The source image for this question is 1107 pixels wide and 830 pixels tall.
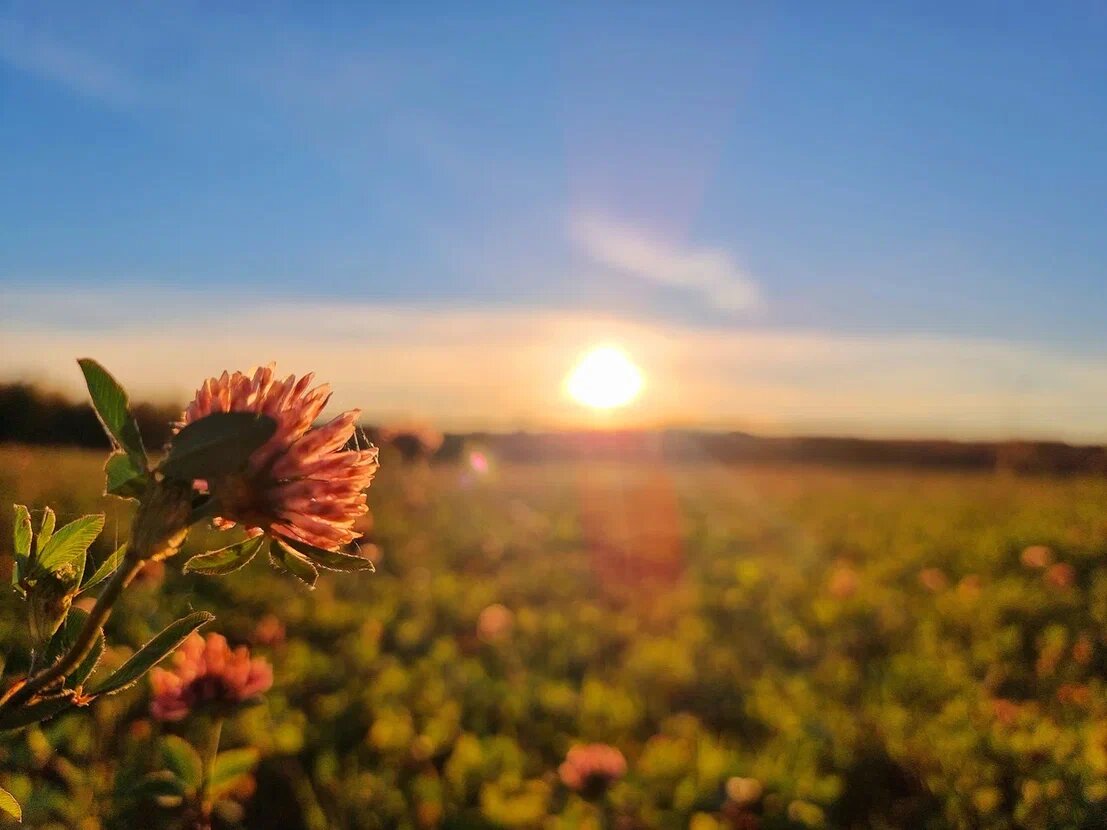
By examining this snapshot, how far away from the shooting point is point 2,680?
712 mm

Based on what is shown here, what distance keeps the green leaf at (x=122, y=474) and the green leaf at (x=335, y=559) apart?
0.40 feet

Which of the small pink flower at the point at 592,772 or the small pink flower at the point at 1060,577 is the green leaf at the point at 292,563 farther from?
the small pink flower at the point at 1060,577

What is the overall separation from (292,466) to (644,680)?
313 centimetres

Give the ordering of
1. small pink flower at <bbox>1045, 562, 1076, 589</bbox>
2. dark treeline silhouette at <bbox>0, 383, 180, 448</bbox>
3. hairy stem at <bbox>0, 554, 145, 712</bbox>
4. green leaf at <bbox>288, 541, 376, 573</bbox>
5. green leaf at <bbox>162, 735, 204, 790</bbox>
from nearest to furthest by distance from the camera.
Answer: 1. hairy stem at <bbox>0, 554, 145, 712</bbox>
2. green leaf at <bbox>288, 541, 376, 573</bbox>
3. green leaf at <bbox>162, 735, 204, 790</bbox>
4. small pink flower at <bbox>1045, 562, 1076, 589</bbox>
5. dark treeline silhouette at <bbox>0, 383, 180, 448</bbox>

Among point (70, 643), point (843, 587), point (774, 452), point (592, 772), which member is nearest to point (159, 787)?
point (70, 643)

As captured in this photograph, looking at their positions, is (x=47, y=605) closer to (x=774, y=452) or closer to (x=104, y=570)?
(x=104, y=570)

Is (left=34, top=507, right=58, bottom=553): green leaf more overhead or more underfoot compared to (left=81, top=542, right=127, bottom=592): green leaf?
more overhead

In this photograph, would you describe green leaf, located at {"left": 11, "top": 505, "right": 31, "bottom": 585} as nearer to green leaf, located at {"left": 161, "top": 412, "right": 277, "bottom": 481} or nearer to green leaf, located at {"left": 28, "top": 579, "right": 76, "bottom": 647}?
green leaf, located at {"left": 28, "top": 579, "right": 76, "bottom": 647}

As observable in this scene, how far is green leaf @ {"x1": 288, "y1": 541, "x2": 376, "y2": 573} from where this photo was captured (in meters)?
0.68

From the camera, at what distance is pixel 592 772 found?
7.66ft

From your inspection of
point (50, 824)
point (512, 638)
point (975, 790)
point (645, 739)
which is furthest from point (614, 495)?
point (50, 824)

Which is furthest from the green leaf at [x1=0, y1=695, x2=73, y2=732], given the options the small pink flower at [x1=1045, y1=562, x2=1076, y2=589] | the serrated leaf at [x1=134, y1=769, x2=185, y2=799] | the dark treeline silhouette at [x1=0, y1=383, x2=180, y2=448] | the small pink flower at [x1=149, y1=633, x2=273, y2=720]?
the small pink flower at [x1=1045, y1=562, x2=1076, y2=589]

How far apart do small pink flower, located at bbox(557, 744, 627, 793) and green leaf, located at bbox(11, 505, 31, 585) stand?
189 centimetres

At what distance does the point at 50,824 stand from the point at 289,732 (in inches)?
29.3
